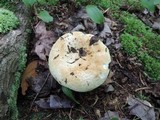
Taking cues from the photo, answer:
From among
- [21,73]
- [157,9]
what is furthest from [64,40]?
[157,9]

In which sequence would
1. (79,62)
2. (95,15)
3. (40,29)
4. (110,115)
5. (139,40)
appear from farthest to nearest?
(139,40) → (40,29) → (95,15) → (110,115) → (79,62)

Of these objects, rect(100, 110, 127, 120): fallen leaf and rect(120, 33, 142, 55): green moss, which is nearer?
rect(100, 110, 127, 120): fallen leaf

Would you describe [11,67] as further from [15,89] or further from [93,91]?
[93,91]

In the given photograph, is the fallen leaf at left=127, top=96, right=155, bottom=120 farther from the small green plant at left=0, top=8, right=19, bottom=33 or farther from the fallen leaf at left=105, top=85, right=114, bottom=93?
the small green plant at left=0, top=8, right=19, bottom=33

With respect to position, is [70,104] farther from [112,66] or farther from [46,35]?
[46,35]

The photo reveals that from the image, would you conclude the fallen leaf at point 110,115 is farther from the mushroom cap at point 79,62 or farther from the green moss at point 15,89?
the green moss at point 15,89

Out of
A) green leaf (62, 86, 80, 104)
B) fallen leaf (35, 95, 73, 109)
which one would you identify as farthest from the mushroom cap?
fallen leaf (35, 95, 73, 109)

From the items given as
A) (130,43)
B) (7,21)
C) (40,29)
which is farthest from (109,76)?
(7,21)
